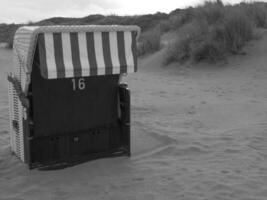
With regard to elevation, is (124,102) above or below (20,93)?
below

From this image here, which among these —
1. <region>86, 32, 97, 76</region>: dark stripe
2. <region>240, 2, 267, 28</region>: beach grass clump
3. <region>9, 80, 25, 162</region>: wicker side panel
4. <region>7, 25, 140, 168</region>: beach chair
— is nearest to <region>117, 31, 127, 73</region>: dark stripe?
<region>7, 25, 140, 168</region>: beach chair

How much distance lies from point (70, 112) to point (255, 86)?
5868 millimetres

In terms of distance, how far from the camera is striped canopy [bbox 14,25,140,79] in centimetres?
407

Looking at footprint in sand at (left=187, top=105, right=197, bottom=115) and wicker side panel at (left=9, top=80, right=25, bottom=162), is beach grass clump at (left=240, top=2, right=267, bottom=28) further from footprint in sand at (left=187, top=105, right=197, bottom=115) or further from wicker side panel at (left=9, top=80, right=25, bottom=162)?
wicker side panel at (left=9, top=80, right=25, bottom=162)

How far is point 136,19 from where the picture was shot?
31656 mm

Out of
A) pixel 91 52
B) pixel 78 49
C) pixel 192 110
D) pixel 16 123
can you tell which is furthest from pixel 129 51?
pixel 192 110

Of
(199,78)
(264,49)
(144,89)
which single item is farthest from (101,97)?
(264,49)

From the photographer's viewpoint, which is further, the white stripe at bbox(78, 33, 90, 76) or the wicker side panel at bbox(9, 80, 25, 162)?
the wicker side panel at bbox(9, 80, 25, 162)

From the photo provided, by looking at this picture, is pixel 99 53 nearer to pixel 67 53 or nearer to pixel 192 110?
pixel 67 53

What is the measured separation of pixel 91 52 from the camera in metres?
4.32

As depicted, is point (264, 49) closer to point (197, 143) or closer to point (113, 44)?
point (197, 143)

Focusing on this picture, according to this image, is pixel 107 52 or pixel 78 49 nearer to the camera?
pixel 78 49

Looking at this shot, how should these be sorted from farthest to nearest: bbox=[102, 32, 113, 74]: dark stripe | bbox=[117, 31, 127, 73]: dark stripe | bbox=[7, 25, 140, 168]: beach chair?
bbox=[117, 31, 127, 73]: dark stripe → bbox=[102, 32, 113, 74]: dark stripe → bbox=[7, 25, 140, 168]: beach chair

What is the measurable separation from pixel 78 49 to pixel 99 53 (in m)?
0.23
